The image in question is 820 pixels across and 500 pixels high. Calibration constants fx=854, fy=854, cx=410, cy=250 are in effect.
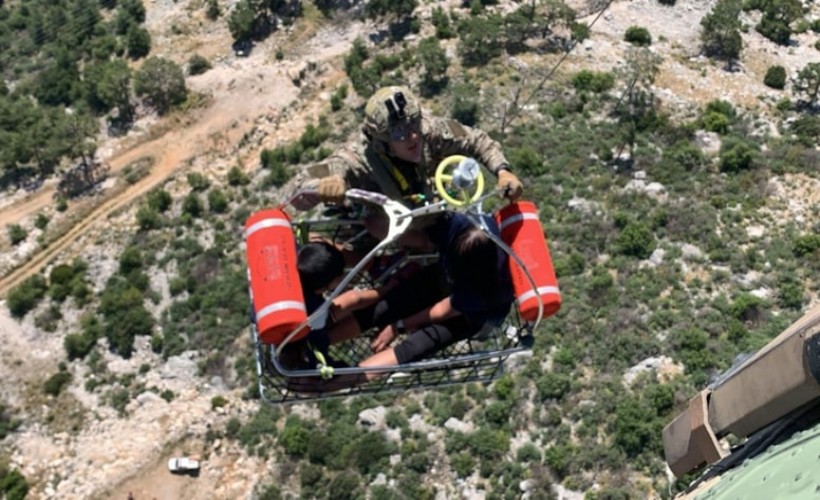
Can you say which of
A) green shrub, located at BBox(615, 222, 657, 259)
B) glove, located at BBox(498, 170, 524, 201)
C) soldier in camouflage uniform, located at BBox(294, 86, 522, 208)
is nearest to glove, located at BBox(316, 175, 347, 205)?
soldier in camouflage uniform, located at BBox(294, 86, 522, 208)

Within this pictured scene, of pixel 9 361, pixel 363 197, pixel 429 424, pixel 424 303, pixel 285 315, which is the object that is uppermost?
pixel 363 197

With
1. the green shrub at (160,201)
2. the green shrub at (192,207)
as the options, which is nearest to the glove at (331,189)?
the green shrub at (192,207)

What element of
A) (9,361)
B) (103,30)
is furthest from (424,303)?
(103,30)

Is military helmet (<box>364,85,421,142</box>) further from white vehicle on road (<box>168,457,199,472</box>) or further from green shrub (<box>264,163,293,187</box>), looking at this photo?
green shrub (<box>264,163,293,187</box>)

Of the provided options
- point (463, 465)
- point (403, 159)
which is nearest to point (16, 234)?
point (463, 465)

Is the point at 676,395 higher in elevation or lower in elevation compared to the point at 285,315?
lower

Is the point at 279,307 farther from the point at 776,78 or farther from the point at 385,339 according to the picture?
the point at 776,78

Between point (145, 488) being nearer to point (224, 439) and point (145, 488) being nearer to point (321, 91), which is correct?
point (224, 439)
